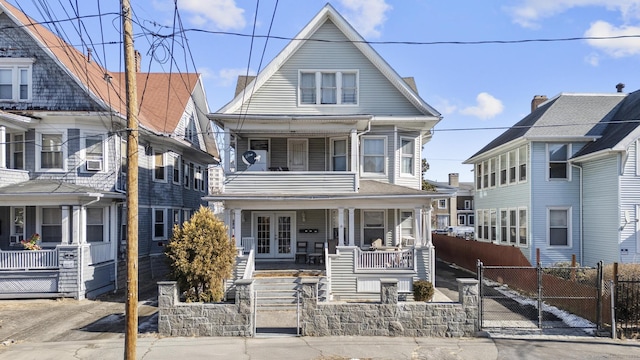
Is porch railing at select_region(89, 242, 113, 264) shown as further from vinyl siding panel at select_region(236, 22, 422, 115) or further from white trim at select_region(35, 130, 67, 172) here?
vinyl siding panel at select_region(236, 22, 422, 115)

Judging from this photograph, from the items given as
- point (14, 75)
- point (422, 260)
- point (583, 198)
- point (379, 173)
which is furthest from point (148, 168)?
point (583, 198)

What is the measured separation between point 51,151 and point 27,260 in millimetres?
4339

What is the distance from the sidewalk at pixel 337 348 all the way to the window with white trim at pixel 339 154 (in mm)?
8543

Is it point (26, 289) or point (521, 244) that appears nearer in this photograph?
point (26, 289)

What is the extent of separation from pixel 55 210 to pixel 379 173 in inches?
507

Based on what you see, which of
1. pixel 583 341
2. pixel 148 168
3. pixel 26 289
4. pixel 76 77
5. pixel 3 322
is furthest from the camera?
pixel 148 168

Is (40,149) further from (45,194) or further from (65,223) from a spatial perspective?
→ (65,223)

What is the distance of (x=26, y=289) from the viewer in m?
14.8

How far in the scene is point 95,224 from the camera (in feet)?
56.1

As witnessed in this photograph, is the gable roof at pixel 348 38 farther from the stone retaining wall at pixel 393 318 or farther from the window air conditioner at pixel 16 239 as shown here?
the window air conditioner at pixel 16 239

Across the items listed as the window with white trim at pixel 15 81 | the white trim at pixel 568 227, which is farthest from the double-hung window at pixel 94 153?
the white trim at pixel 568 227

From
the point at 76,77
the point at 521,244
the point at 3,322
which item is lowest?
the point at 3,322

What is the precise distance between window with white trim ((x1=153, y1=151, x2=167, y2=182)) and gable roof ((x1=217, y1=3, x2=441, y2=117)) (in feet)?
19.9

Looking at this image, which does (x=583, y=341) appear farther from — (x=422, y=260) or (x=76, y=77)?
(x=76, y=77)
